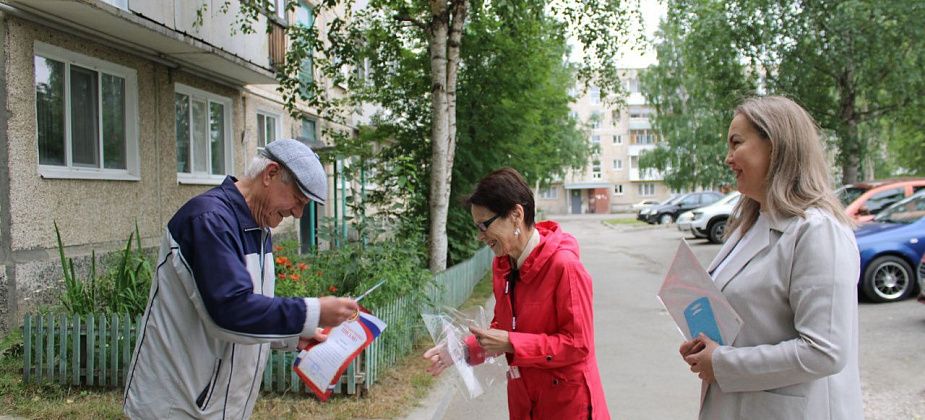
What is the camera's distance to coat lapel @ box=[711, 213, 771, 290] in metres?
1.92

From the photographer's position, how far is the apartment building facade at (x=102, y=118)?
688 centimetres

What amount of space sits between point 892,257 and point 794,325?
9316mm

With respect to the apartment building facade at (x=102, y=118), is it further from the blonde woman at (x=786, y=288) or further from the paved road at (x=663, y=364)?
the blonde woman at (x=786, y=288)

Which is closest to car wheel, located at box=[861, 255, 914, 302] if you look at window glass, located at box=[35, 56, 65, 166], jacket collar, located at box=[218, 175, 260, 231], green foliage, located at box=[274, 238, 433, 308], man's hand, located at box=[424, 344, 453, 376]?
green foliage, located at box=[274, 238, 433, 308]

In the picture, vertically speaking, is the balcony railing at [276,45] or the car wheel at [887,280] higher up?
the balcony railing at [276,45]

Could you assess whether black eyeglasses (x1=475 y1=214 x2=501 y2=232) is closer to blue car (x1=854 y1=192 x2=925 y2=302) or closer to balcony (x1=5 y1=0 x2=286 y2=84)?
balcony (x1=5 y1=0 x2=286 y2=84)

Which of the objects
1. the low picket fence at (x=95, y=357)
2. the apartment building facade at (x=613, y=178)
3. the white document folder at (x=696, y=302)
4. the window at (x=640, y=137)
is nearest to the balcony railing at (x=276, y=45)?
the low picket fence at (x=95, y=357)

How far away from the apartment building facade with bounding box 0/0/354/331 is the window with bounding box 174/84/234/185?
0.02 m

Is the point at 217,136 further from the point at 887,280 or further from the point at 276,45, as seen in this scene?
the point at 887,280

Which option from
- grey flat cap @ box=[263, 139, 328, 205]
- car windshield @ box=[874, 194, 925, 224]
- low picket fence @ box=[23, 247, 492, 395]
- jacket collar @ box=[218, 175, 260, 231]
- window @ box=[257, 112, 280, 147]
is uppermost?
window @ box=[257, 112, 280, 147]

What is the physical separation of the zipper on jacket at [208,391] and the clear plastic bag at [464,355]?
763mm

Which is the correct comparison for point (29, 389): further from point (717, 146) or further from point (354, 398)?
point (717, 146)

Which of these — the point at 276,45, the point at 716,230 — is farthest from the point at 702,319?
the point at 716,230

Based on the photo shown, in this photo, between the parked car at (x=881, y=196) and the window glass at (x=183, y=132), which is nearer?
the window glass at (x=183, y=132)
